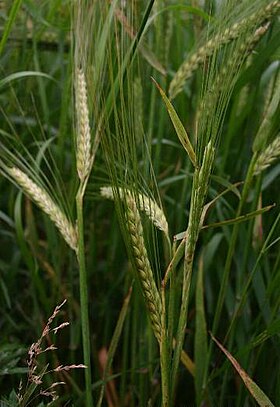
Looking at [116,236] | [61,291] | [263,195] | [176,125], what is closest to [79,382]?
[61,291]

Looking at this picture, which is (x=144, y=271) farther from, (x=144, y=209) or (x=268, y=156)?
(x=268, y=156)

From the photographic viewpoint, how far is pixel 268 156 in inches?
42.4

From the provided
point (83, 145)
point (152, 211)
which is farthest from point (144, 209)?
point (83, 145)

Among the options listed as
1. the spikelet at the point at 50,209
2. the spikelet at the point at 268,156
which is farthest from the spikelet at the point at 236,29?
the spikelet at the point at 50,209

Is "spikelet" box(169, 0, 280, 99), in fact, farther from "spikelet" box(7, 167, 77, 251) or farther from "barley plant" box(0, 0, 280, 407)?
"spikelet" box(7, 167, 77, 251)

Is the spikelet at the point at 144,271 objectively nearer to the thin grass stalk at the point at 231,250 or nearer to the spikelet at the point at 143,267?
the spikelet at the point at 143,267

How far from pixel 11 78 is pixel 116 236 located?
42 cm

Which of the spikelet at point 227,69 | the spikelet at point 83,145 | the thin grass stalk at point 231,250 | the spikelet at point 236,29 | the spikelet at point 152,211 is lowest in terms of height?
the thin grass stalk at point 231,250

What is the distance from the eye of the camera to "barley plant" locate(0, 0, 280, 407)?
89 centimetres

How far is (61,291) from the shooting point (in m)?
1.48

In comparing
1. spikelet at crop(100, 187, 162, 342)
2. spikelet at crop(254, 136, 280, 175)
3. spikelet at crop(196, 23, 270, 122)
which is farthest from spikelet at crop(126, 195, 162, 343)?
spikelet at crop(254, 136, 280, 175)

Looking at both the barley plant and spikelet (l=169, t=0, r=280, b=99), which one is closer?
the barley plant

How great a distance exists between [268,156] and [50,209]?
0.33m

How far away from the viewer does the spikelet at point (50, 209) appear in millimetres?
1038
